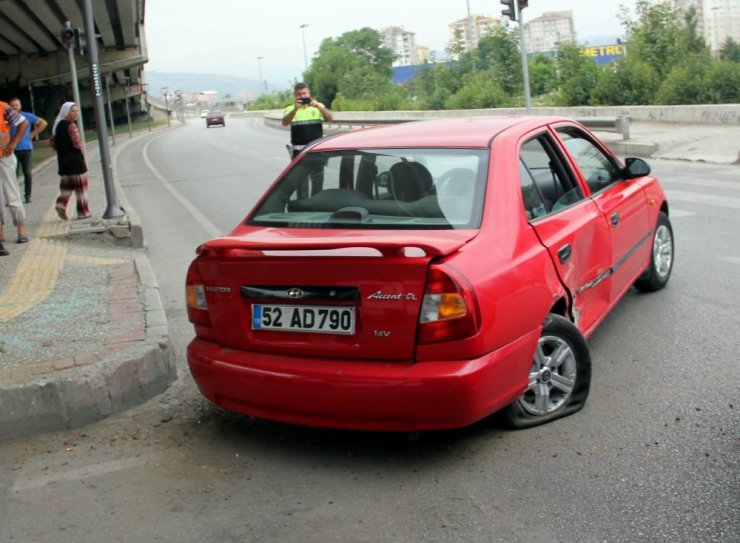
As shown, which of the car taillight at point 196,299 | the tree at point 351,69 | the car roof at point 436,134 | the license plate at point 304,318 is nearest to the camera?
the license plate at point 304,318

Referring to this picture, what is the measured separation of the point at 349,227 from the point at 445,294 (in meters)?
0.81

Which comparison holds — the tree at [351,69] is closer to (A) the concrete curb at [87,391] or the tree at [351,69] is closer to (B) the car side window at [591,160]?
(B) the car side window at [591,160]

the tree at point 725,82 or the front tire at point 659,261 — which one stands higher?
the tree at point 725,82

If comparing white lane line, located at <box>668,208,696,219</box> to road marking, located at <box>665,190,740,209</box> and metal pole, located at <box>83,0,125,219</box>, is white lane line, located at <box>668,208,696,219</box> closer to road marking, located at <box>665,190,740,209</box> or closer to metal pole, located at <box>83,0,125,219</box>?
road marking, located at <box>665,190,740,209</box>

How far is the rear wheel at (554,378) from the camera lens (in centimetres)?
414

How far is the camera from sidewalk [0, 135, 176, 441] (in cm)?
467

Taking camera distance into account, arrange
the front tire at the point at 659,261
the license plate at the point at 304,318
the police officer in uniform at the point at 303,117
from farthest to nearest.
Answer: the police officer in uniform at the point at 303,117, the front tire at the point at 659,261, the license plate at the point at 304,318

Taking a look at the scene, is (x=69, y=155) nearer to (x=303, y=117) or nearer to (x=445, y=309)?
(x=303, y=117)

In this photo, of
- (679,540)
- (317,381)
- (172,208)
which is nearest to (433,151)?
(317,381)

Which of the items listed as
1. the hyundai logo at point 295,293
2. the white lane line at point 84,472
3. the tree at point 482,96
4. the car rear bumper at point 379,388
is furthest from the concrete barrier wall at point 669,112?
the white lane line at point 84,472

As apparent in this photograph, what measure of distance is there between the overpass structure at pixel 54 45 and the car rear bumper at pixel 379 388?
31.0 m

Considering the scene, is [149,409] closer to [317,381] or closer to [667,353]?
[317,381]

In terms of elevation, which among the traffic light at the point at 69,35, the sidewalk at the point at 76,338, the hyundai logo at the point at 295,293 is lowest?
the sidewalk at the point at 76,338

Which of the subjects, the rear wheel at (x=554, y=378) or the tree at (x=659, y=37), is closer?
the rear wheel at (x=554, y=378)
